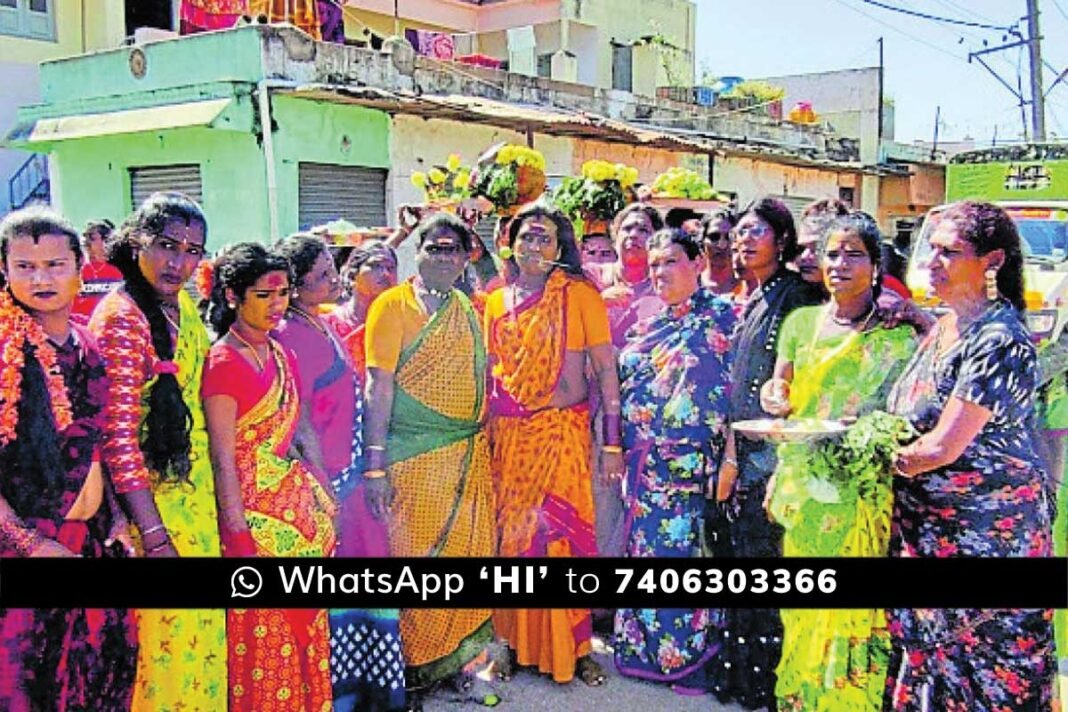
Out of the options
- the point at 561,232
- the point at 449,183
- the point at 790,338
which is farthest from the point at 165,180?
the point at 790,338

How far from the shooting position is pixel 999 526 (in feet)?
9.48

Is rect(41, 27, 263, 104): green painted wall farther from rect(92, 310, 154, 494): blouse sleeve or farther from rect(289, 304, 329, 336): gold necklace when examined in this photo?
rect(92, 310, 154, 494): blouse sleeve

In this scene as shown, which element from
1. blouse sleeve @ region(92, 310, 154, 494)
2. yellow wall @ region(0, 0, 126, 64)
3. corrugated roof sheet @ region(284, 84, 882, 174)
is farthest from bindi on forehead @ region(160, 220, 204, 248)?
yellow wall @ region(0, 0, 126, 64)

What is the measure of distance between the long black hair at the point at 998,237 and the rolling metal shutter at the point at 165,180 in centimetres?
896

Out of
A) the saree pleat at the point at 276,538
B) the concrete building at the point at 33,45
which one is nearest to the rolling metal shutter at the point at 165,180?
the concrete building at the point at 33,45

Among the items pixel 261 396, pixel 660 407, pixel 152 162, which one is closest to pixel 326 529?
pixel 261 396

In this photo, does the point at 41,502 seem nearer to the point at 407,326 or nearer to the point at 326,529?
the point at 326,529

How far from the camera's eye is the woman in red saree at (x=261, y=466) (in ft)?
9.86

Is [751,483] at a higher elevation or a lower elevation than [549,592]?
higher

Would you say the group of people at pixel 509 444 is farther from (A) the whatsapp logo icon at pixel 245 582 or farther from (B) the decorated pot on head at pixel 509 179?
(B) the decorated pot on head at pixel 509 179

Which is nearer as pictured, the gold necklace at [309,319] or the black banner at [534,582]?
the black banner at [534,582]

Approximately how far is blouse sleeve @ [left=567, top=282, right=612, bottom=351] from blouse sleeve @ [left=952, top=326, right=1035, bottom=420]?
57.5 inches

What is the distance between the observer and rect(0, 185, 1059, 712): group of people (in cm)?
275

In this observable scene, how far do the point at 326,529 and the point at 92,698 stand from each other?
0.83 m
